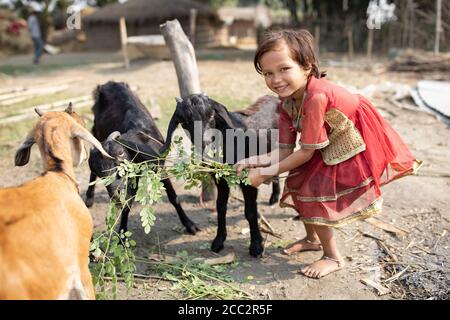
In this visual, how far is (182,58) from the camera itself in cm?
596

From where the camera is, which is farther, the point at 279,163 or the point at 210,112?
the point at 210,112

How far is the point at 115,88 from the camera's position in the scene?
18.3ft

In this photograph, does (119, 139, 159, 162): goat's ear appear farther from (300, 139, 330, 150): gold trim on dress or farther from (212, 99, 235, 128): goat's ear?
(300, 139, 330, 150): gold trim on dress

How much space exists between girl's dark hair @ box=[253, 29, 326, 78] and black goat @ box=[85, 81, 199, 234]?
54.3 inches

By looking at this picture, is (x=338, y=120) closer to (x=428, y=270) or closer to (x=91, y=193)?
(x=428, y=270)

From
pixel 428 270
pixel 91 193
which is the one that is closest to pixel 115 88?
pixel 91 193

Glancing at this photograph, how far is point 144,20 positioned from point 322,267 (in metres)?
26.6

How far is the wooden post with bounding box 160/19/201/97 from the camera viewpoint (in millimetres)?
5914

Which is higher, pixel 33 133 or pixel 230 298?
pixel 33 133

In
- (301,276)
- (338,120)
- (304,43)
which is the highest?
(304,43)

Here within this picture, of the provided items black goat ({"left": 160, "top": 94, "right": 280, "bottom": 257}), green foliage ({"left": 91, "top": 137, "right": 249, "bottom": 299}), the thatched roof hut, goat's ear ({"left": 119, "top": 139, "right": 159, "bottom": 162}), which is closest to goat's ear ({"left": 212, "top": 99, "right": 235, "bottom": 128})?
black goat ({"left": 160, "top": 94, "right": 280, "bottom": 257})

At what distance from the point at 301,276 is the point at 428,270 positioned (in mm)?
1017

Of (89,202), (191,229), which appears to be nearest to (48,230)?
(191,229)

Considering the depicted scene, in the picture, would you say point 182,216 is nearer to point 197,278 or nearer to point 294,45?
point 197,278
